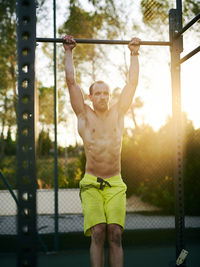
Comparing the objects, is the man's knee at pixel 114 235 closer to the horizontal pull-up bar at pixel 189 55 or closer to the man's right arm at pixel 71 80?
the man's right arm at pixel 71 80

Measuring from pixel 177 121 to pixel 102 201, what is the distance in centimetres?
75

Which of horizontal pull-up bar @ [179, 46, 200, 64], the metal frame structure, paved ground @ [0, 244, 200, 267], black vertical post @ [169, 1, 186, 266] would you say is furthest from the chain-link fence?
the metal frame structure

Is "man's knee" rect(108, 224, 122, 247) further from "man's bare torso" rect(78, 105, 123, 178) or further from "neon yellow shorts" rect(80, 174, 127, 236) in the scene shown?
"man's bare torso" rect(78, 105, 123, 178)

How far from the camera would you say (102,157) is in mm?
1963

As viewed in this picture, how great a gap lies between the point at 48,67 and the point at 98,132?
2.61 m

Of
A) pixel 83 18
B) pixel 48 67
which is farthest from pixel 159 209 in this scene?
pixel 83 18

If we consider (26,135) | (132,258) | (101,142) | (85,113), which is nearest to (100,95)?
(85,113)

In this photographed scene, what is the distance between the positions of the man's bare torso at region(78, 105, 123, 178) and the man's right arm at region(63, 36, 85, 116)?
0.24 ft

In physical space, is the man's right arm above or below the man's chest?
above

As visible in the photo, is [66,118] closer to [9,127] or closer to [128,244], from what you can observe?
[9,127]

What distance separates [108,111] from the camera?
6.84 feet

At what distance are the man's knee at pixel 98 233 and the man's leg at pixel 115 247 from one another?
5cm

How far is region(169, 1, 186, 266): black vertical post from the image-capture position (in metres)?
2.00

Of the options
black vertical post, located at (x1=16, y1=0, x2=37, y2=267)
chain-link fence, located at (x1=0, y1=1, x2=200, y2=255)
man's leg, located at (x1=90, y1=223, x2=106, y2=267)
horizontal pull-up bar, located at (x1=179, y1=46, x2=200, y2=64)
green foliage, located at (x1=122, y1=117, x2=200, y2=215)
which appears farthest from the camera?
green foliage, located at (x1=122, y1=117, x2=200, y2=215)
